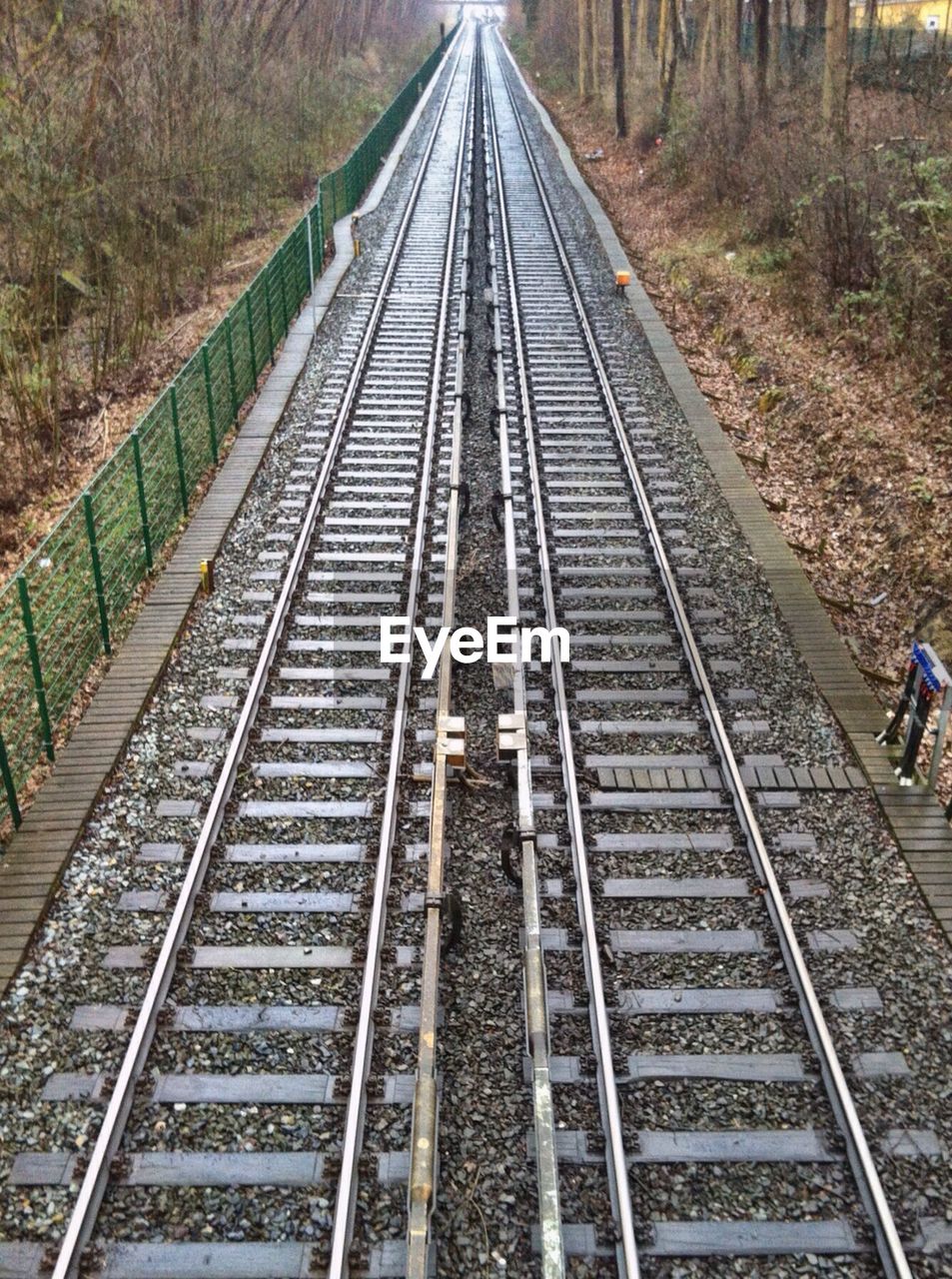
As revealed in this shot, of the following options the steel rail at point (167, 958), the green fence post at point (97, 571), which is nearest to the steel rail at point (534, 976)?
the steel rail at point (167, 958)

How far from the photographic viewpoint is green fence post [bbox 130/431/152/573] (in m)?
10.8

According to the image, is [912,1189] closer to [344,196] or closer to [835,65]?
[835,65]

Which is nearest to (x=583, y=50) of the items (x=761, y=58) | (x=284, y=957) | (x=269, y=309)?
(x=761, y=58)

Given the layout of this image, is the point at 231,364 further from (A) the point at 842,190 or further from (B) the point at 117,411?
(A) the point at 842,190

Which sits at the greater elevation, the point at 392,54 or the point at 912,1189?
the point at 392,54

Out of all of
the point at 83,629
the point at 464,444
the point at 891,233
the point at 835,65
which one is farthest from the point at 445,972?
the point at 835,65

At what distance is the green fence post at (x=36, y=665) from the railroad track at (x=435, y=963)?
3.54 feet

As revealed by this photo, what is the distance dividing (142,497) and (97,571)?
4.68ft

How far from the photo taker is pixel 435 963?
6.34 metres

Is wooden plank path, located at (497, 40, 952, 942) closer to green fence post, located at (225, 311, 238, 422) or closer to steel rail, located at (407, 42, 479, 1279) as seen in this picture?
steel rail, located at (407, 42, 479, 1279)

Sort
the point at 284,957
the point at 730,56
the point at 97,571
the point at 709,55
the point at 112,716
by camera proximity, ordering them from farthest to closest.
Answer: the point at 709,55
the point at 730,56
the point at 97,571
the point at 112,716
the point at 284,957

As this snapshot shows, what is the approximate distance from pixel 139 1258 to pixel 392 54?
67.0m

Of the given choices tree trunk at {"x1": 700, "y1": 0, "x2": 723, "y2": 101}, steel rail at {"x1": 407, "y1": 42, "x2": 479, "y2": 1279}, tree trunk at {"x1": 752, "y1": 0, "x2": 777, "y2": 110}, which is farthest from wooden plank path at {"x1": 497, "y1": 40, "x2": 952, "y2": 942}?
tree trunk at {"x1": 700, "y1": 0, "x2": 723, "y2": 101}

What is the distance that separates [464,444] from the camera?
1469 centimetres
